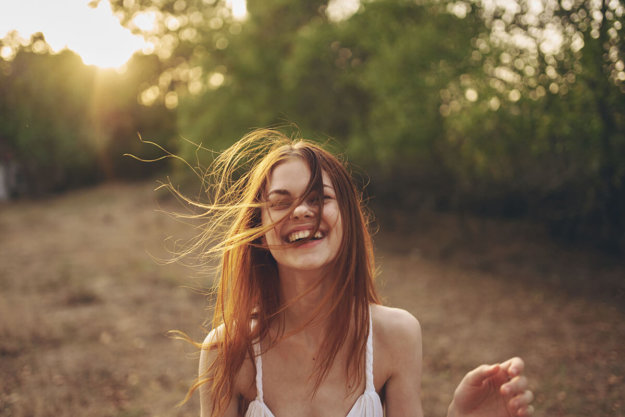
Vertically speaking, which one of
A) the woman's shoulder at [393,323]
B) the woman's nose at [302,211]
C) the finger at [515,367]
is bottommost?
the woman's shoulder at [393,323]

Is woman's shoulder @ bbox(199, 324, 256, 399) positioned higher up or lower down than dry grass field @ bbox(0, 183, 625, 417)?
higher up

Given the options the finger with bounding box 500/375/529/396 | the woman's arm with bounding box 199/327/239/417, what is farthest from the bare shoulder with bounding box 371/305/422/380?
the woman's arm with bounding box 199/327/239/417

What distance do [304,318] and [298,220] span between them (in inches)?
19.4

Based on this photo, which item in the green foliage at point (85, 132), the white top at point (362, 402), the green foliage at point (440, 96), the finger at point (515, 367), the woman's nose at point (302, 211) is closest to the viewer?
the finger at point (515, 367)

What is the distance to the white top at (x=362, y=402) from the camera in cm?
185

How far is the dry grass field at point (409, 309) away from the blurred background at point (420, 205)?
0.03 meters

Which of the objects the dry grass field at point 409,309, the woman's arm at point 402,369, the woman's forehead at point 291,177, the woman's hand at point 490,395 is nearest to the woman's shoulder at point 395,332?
the woman's arm at point 402,369

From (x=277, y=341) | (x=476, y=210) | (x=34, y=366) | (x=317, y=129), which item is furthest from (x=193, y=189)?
(x=277, y=341)

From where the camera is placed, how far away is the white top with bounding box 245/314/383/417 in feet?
6.06

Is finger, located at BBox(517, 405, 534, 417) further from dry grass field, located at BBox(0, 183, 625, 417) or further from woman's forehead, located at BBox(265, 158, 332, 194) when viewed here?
dry grass field, located at BBox(0, 183, 625, 417)

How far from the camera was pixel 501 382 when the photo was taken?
5.15 feet

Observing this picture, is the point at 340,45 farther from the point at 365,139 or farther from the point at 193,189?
the point at 193,189

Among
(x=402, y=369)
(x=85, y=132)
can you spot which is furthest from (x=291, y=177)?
(x=85, y=132)

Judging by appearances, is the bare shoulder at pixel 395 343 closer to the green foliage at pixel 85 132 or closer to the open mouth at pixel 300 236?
the open mouth at pixel 300 236
